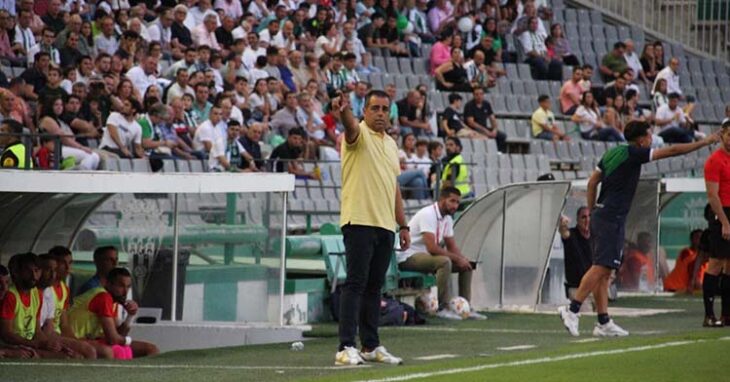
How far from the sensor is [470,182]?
77.5ft

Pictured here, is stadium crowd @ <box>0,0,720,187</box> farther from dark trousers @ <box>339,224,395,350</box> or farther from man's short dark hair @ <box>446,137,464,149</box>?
dark trousers @ <box>339,224,395,350</box>

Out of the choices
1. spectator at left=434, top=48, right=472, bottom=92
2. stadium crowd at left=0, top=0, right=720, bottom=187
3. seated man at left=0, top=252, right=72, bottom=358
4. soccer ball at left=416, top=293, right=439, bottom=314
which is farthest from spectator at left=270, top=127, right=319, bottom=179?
seated man at left=0, top=252, right=72, bottom=358

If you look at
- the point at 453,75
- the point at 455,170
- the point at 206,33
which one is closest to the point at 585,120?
the point at 453,75

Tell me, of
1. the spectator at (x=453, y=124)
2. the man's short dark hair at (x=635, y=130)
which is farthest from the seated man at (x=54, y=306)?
the spectator at (x=453, y=124)

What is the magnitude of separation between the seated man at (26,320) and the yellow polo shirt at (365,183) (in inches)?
106

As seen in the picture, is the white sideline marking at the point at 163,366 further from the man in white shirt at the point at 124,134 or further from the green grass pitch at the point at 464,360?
the man in white shirt at the point at 124,134

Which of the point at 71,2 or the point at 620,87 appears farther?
the point at 620,87

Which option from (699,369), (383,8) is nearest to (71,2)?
(383,8)

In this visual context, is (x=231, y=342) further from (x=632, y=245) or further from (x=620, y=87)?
(x=620, y=87)

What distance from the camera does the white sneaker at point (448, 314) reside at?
17.0m

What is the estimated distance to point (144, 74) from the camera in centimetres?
2131

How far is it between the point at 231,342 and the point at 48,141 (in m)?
4.61

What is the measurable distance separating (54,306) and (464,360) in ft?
10.8

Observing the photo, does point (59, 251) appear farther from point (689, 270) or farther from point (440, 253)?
point (689, 270)
